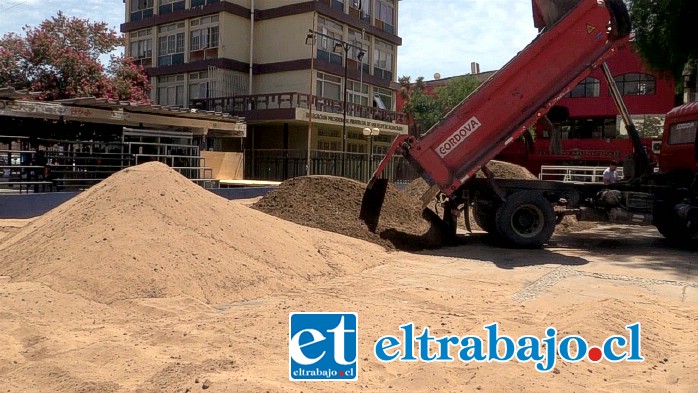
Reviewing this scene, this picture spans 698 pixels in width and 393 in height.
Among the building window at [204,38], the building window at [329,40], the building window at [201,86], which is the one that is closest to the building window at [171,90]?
the building window at [201,86]

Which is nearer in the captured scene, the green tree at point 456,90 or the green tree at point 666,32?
the green tree at point 666,32

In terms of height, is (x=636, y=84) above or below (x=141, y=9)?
below

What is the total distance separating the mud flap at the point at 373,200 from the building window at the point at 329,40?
2023cm

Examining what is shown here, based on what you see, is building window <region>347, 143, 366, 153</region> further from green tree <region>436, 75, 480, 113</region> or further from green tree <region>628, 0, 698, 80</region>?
green tree <region>628, 0, 698, 80</region>

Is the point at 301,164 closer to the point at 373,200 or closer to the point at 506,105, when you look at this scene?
the point at 373,200

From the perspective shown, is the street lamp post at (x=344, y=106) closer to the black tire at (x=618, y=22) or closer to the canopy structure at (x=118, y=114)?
the canopy structure at (x=118, y=114)

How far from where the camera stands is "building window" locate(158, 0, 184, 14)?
3322 cm

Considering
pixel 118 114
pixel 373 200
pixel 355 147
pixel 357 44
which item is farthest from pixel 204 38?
pixel 373 200

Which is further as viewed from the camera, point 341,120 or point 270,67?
point 270,67

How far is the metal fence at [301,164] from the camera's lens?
26.6 metres

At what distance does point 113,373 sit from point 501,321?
3.72 m

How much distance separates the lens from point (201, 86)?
3225 cm

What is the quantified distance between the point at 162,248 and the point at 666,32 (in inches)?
667

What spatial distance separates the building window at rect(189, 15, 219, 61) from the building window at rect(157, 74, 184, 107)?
1.71m
